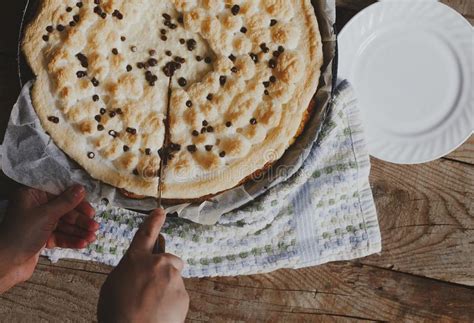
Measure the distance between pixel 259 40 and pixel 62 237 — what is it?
3.09 ft

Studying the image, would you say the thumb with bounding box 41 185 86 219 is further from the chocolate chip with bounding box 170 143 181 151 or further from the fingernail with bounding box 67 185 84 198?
the chocolate chip with bounding box 170 143 181 151

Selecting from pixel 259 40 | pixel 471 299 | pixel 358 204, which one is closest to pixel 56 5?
pixel 259 40

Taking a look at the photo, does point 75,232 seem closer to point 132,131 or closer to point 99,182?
point 99,182

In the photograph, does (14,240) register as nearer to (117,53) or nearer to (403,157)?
(117,53)

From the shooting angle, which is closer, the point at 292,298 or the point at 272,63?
the point at 272,63

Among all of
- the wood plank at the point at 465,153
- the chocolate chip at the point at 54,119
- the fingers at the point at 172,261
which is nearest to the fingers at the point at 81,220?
the chocolate chip at the point at 54,119

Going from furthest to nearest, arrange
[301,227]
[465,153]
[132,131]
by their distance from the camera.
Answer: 1. [465,153]
2. [301,227]
3. [132,131]

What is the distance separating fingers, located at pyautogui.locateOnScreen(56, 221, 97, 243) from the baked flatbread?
10.8 inches

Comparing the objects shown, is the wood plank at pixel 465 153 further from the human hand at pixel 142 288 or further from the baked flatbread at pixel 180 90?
the human hand at pixel 142 288

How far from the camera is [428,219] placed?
206 centimetres

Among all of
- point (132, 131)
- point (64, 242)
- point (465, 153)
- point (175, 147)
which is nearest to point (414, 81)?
point (465, 153)

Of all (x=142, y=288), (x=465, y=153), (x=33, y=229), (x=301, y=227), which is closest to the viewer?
(x=142, y=288)

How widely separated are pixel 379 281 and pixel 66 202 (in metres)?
1.17

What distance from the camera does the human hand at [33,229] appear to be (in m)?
1.79
